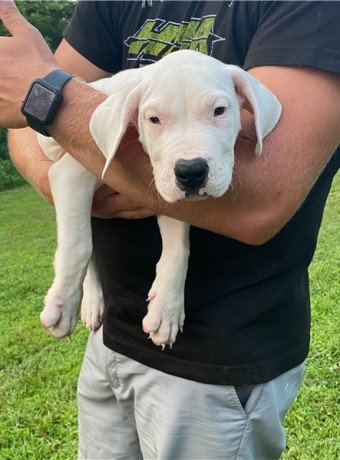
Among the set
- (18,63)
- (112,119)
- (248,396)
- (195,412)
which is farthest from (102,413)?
(18,63)

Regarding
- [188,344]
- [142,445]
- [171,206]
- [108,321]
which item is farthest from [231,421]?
[171,206]

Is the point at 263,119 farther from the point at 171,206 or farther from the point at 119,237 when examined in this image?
the point at 119,237

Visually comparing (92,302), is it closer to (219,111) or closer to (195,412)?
(195,412)

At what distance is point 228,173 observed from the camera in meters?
1.85

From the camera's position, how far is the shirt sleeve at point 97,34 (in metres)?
2.52

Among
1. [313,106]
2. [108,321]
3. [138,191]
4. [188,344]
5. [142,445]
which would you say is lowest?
[142,445]

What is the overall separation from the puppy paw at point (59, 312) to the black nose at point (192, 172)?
32.8 inches

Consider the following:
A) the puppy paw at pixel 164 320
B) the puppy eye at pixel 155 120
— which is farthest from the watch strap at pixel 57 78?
the puppy paw at pixel 164 320

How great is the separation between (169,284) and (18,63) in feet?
2.77

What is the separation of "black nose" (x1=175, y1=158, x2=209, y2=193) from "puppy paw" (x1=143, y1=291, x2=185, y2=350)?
561mm

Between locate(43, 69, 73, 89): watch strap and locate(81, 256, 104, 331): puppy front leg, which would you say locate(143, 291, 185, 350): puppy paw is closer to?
locate(81, 256, 104, 331): puppy front leg

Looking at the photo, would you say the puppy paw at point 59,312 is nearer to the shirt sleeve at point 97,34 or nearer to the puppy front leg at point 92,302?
the puppy front leg at point 92,302

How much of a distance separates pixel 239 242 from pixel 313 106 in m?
0.49

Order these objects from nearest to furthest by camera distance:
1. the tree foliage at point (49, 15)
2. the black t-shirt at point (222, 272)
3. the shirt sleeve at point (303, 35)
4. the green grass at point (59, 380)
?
the shirt sleeve at point (303, 35) < the black t-shirt at point (222, 272) < the green grass at point (59, 380) < the tree foliage at point (49, 15)
